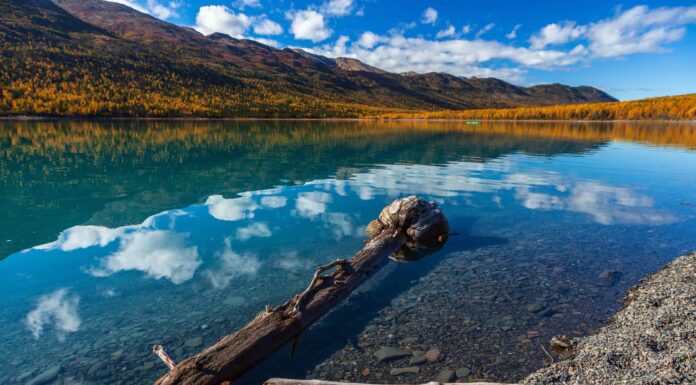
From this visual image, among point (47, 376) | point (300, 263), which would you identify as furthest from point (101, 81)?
point (47, 376)

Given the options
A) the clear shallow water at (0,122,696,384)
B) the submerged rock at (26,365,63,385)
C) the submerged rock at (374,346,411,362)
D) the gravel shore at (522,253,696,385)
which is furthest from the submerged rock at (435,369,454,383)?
the submerged rock at (26,365,63,385)

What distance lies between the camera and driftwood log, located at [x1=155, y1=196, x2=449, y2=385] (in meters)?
5.10

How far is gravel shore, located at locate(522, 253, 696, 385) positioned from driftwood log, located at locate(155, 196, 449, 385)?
368cm

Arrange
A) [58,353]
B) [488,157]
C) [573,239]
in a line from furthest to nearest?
[488,157] → [573,239] → [58,353]

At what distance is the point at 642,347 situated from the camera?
5.52 meters

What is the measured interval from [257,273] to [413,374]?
491 cm

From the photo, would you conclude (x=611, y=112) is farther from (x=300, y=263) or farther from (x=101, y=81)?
(x=101, y=81)

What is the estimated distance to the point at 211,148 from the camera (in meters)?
37.6

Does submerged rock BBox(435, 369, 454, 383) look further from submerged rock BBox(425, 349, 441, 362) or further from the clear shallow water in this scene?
submerged rock BBox(425, 349, 441, 362)

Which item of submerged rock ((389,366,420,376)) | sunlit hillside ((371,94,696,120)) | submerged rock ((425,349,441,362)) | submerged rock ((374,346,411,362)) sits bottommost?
submerged rock ((389,366,420,376))

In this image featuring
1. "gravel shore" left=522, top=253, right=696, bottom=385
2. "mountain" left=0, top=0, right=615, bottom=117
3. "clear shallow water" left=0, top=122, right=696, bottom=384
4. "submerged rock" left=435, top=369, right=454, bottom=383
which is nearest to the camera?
"gravel shore" left=522, top=253, right=696, bottom=385

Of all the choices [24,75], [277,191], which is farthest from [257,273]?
[24,75]

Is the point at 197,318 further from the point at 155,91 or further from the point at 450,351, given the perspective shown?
the point at 155,91

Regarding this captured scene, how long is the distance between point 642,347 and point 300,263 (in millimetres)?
7271
